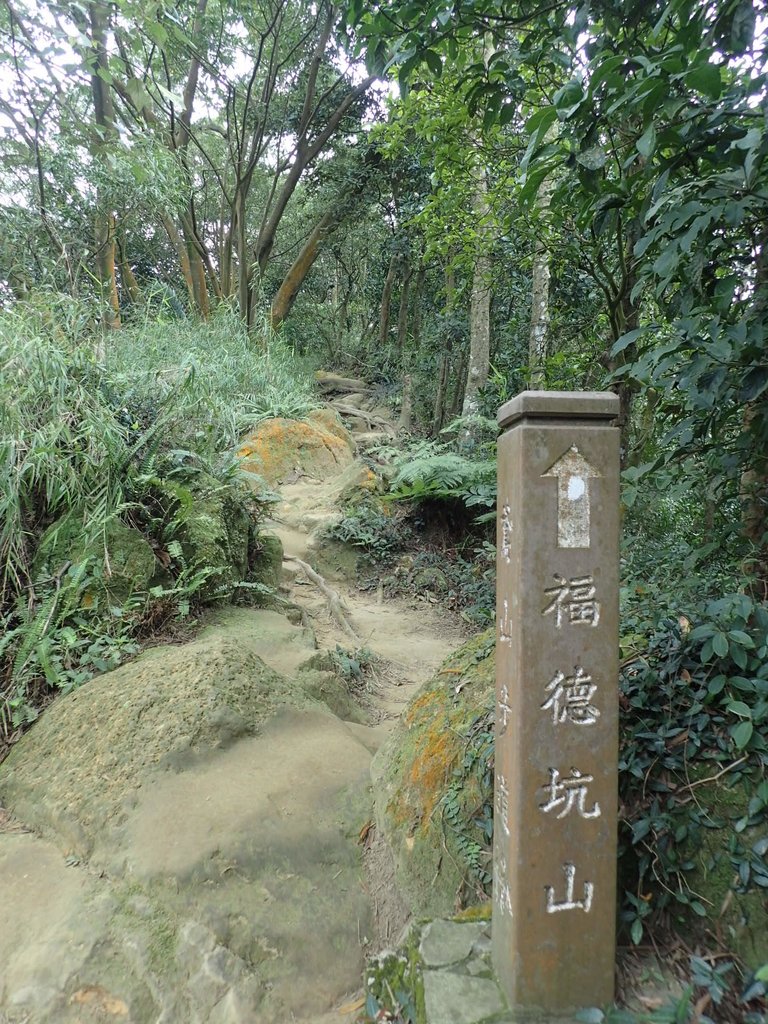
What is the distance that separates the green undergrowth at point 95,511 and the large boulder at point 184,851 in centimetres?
33

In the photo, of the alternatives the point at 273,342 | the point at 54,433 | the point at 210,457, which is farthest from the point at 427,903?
the point at 273,342

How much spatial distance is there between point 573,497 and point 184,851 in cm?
189

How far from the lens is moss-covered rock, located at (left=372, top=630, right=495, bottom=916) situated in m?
2.18

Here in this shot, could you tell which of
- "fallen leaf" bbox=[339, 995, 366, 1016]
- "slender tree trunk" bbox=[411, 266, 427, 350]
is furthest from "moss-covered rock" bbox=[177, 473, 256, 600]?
"slender tree trunk" bbox=[411, 266, 427, 350]

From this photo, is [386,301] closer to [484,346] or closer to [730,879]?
[484,346]

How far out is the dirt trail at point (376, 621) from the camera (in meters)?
4.45

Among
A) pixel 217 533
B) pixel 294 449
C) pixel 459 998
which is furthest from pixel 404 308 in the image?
pixel 459 998

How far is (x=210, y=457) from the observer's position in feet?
15.2

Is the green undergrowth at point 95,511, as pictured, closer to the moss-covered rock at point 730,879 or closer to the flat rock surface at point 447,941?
the flat rock surface at point 447,941

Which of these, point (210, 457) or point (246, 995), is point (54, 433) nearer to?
point (210, 457)

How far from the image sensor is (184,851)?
2.29 metres

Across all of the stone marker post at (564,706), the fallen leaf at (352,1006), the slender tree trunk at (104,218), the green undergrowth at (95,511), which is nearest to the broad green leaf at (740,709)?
the stone marker post at (564,706)

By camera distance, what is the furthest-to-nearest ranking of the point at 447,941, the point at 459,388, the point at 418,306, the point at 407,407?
1. the point at 418,306
2. the point at 407,407
3. the point at 459,388
4. the point at 447,941

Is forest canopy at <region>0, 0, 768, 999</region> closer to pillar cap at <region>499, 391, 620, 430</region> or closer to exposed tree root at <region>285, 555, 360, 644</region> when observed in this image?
pillar cap at <region>499, 391, 620, 430</region>
